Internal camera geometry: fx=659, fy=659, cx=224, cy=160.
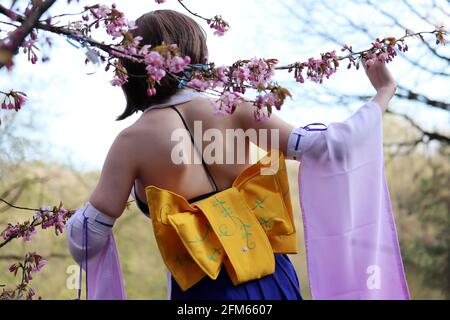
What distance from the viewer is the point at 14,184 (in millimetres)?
7254

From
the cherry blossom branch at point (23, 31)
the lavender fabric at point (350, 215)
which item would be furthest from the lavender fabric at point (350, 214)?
A: the cherry blossom branch at point (23, 31)

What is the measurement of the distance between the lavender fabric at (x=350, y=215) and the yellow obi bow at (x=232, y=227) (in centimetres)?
7

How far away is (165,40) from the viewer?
1.52 metres

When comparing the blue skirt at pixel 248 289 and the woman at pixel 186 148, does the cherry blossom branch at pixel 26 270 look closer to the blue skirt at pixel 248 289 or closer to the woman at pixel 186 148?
the woman at pixel 186 148

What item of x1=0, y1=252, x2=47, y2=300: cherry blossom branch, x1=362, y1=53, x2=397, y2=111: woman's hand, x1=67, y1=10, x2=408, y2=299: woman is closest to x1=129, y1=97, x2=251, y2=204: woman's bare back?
x1=67, y1=10, x2=408, y2=299: woman

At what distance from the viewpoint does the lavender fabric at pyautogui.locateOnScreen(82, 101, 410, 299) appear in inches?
58.4

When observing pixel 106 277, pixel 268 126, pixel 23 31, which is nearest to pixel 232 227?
pixel 268 126

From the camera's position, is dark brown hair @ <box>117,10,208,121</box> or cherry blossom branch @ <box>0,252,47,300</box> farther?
cherry blossom branch @ <box>0,252,47,300</box>

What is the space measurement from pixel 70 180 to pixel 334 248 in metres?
6.91

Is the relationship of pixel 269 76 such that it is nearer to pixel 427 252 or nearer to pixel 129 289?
pixel 427 252

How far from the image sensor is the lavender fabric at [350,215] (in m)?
1.48

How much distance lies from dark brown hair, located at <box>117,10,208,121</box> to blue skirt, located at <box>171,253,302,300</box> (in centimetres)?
44

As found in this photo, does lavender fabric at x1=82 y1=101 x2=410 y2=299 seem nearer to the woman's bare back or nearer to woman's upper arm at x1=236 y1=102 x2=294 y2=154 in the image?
woman's upper arm at x1=236 y1=102 x2=294 y2=154
